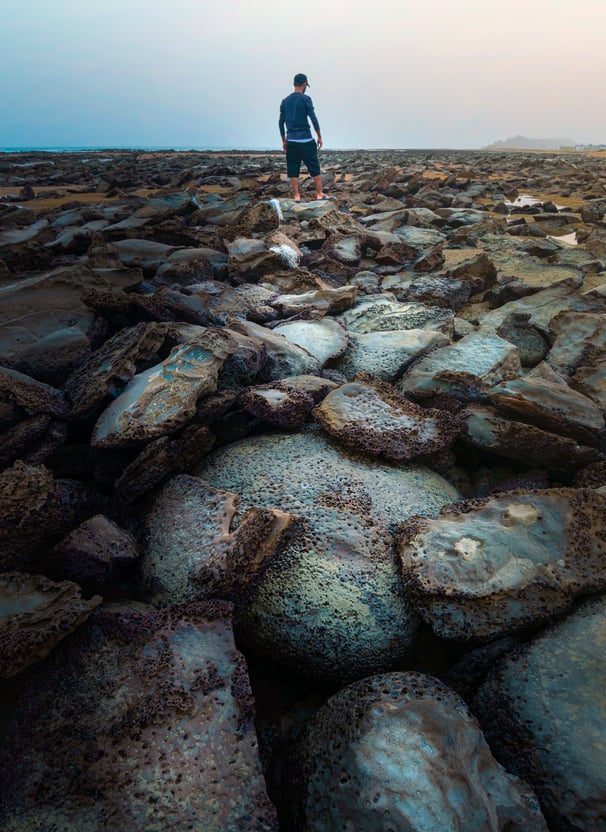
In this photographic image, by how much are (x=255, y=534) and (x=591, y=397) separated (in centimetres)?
197

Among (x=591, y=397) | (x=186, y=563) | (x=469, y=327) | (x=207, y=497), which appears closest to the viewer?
(x=186, y=563)

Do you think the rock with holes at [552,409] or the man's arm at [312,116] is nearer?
the rock with holes at [552,409]

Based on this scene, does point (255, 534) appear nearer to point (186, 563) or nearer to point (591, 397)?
point (186, 563)

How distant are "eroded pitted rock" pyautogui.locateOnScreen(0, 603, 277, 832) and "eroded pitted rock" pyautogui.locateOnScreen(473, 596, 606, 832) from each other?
2.10 feet

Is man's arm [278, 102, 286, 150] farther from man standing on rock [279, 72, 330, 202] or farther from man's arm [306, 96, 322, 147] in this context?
man's arm [306, 96, 322, 147]

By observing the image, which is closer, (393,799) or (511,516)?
(393,799)

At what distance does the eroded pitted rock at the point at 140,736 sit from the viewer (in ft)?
3.88

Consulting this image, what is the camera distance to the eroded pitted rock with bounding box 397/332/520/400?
276 centimetres

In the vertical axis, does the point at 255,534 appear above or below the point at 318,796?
above

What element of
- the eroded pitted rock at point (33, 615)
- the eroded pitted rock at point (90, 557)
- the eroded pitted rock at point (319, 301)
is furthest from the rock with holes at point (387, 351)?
the eroded pitted rock at point (33, 615)

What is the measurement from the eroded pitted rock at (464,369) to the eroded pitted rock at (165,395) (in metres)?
1.06

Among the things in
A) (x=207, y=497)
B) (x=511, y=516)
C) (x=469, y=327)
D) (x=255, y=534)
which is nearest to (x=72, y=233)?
(x=469, y=327)

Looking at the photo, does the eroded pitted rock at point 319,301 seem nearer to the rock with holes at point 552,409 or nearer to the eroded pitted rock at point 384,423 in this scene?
the eroded pitted rock at point 384,423

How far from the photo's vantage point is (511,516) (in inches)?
72.9
